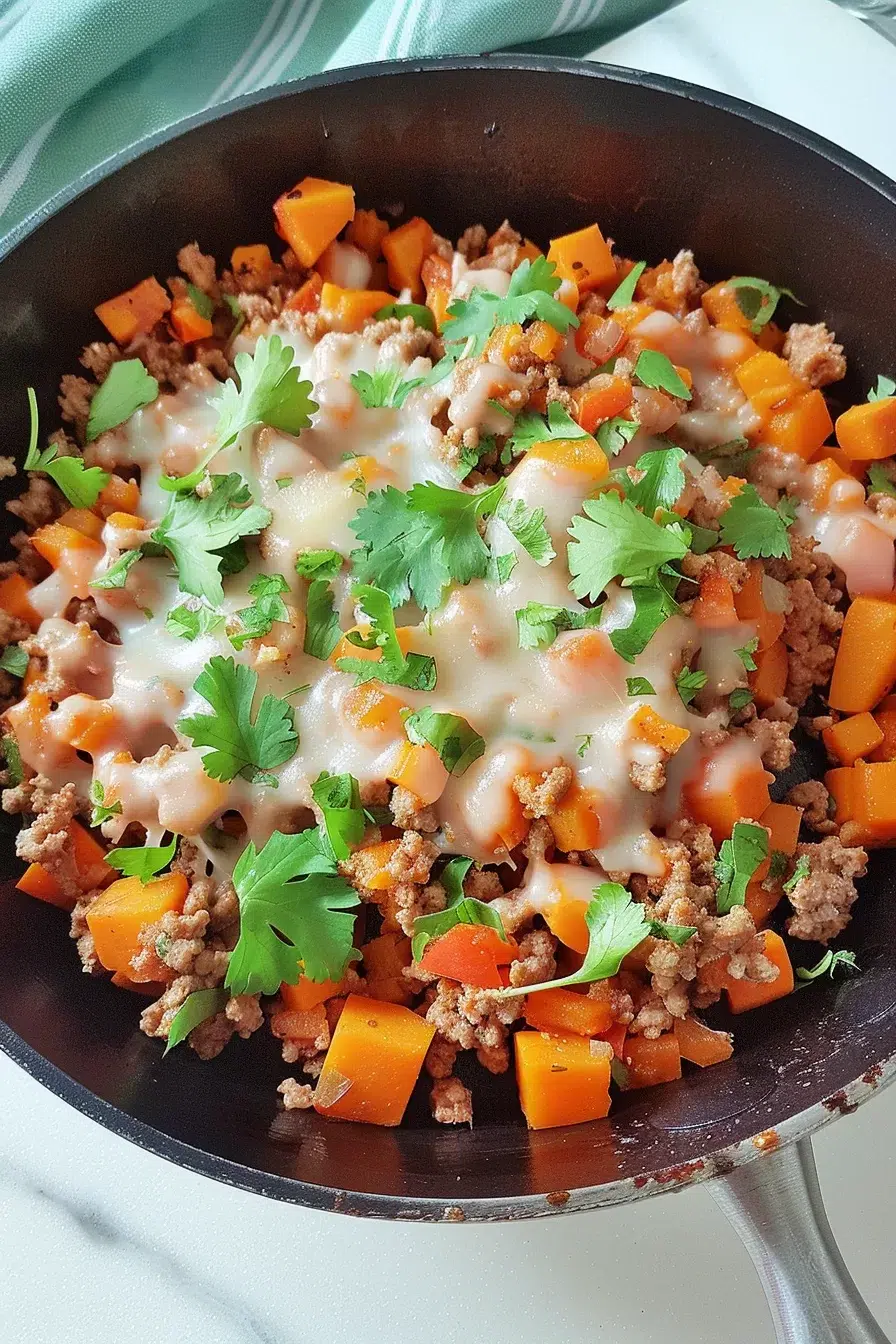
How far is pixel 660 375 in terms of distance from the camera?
2.17 meters

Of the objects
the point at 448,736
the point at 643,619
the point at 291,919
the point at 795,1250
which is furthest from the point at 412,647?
the point at 795,1250

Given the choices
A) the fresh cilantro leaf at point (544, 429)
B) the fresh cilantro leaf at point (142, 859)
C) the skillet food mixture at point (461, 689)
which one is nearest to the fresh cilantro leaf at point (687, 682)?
the skillet food mixture at point (461, 689)

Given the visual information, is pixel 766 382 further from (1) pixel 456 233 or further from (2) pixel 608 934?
(2) pixel 608 934

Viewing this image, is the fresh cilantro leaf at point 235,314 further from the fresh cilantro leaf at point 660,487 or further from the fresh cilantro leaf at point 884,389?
the fresh cilantro leaf at point 884,389

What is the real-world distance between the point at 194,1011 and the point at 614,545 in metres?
1.04

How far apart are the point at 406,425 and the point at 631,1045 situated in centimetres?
117

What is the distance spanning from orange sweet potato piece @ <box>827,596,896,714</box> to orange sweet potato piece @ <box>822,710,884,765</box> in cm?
3

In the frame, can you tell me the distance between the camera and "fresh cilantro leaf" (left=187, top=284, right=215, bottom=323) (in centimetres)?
242

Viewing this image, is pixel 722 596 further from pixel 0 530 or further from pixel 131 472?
pixel 0 530

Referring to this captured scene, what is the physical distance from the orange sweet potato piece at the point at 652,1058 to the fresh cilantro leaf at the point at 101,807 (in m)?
0.95

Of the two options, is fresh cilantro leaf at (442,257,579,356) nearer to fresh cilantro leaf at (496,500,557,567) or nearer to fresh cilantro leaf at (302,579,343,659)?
fresh cilantro leaf at (496,500,557,567)

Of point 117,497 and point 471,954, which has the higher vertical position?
point 117,497

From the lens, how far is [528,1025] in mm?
1991

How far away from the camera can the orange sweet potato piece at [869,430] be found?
2.26m
